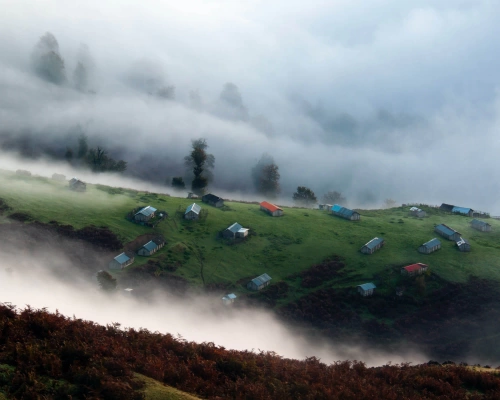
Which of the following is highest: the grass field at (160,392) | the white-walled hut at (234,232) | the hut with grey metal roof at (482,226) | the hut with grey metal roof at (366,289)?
the hut with grey metal roof at (482,226)

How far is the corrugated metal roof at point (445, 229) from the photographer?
93150 millimetres

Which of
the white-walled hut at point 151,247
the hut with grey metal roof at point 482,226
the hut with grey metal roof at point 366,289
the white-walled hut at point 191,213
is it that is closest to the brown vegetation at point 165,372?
the hut with grey metal roof at point 366,289

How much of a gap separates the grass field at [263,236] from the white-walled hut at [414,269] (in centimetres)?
242

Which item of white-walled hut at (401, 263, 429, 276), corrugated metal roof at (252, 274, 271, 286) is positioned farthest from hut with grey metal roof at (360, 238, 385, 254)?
corrugated metal roof at (252, 274, 271, 286)

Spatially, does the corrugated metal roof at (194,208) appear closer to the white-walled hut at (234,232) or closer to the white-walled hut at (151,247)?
the white-walled hut at (234,232)

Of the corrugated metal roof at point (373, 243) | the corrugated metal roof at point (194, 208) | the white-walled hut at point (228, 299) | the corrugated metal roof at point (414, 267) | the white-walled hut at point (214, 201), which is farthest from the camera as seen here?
the white-walled hut at point (214, 201)

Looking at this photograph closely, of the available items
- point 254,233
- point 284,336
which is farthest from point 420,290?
point 254,233

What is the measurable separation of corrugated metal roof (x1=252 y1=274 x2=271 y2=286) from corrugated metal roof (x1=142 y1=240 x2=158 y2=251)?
17.5 m

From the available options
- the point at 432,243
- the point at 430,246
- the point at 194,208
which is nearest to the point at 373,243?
the point at 430,246

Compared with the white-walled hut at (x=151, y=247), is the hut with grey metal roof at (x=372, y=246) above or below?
above

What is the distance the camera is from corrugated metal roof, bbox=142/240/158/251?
81.7 metres

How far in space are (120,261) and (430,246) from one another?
5216 cm

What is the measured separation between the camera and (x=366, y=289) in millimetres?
76438

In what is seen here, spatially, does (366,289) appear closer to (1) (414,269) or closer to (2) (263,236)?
(1) (414,269)
